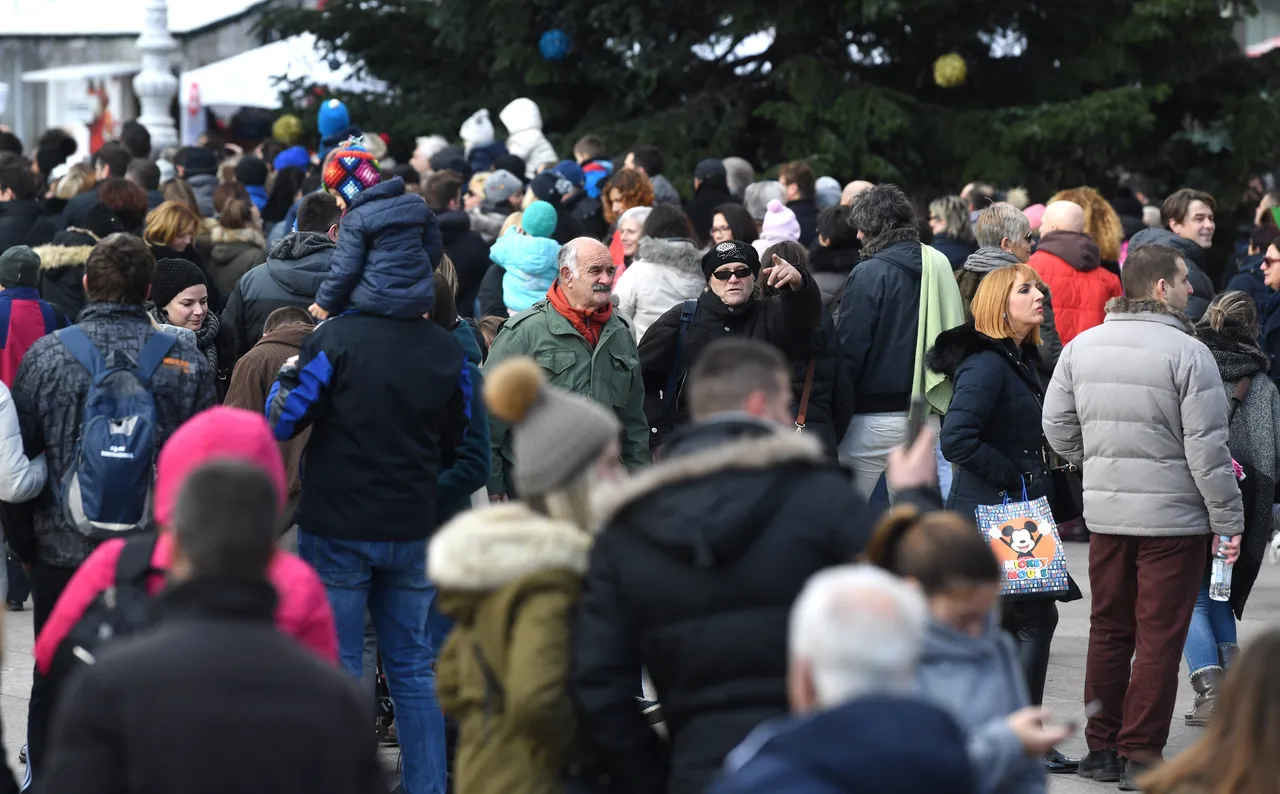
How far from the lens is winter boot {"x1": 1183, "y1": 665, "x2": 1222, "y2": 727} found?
311 inches

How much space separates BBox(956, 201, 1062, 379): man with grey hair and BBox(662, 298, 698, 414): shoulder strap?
1241mm

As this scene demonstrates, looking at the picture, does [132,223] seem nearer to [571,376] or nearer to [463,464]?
[571,376]

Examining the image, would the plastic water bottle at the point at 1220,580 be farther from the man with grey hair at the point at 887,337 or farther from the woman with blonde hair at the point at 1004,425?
the man with grey hair at the point at 887,337

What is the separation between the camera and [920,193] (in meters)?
15.9

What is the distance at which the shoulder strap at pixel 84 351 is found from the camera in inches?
241

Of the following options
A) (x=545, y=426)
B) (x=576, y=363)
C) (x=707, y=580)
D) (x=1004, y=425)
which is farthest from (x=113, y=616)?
(x=1004, y=425)

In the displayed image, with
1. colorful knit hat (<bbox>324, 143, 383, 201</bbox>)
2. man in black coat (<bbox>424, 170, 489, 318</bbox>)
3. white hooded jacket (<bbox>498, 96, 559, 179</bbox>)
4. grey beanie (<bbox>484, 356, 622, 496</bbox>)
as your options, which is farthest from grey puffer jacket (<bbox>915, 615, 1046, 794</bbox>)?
white hooded jacket (<bbox>498, 96, 559, 179</bbox>)

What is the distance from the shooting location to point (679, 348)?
821 centimetres

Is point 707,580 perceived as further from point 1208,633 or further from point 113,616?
point 1208,633

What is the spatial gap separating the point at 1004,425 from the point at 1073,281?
3.04 metres

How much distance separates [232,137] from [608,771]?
16.8m

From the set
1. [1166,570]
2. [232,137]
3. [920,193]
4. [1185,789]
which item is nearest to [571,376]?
[1166,570]

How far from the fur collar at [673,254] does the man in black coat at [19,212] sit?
3.40m

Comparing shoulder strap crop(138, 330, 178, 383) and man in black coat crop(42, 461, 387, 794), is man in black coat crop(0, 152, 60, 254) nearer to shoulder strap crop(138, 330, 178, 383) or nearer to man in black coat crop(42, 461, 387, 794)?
shoulder strap crop(138, 330, 178, 383)
